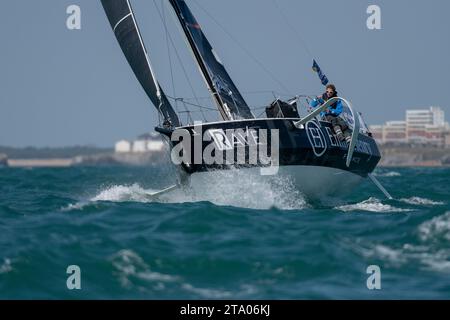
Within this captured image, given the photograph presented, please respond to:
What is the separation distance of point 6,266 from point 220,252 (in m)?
2.08

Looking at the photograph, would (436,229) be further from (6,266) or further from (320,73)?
(320,73)

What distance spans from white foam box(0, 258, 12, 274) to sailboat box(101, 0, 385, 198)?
5059mm

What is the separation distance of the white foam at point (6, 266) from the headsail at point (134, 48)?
252 inches

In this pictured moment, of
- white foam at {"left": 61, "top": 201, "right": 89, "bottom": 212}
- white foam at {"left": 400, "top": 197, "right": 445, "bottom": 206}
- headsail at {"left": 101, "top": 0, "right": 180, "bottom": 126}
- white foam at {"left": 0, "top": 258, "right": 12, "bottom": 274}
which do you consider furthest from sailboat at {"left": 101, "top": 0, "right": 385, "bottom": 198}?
white foam at {"left": 0, "top": 258, "right": 12, "bottom": 274}

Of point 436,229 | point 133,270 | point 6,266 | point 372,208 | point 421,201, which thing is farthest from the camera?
point 421,201

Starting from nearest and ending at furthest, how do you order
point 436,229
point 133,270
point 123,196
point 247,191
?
point 133,270, point 436,229, point 247,191, point 123,196

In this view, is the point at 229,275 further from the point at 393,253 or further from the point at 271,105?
the point at 271,105

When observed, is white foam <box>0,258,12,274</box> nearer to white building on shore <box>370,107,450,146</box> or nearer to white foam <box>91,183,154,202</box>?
white foam <box>91,183,154,202</box>

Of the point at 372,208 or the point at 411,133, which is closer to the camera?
the point at 372,208

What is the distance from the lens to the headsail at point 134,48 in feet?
51.7

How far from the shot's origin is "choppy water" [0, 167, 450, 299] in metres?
8.58

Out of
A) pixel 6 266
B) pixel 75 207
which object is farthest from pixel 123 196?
pixel 6 266

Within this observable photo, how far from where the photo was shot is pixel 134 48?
1612 cm

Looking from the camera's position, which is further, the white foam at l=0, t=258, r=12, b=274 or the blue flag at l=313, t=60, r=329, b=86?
the blue flag at l=313, t=60, r=329, b=86
